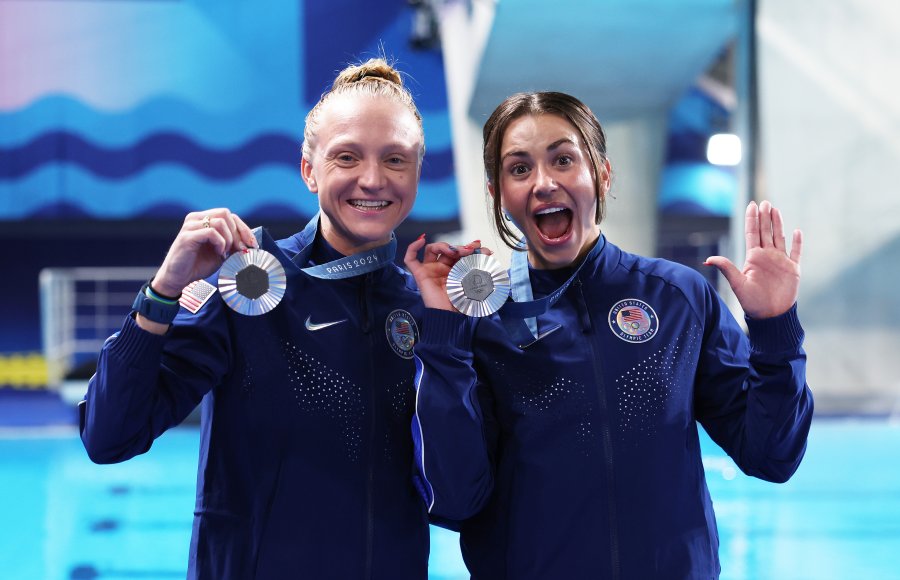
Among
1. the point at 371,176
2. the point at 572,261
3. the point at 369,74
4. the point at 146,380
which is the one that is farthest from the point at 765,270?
the point at 146,380

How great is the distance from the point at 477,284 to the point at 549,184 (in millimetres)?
269

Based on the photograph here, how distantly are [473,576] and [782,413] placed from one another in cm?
70

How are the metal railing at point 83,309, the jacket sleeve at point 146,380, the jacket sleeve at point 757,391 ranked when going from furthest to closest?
the metal railing at point 83,309
the jacket sleeve at point 757,391
the jacket sleeve at point 146,380

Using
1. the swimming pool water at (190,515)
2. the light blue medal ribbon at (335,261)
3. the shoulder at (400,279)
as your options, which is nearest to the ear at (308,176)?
the light blue medal ribbon at (335,261)

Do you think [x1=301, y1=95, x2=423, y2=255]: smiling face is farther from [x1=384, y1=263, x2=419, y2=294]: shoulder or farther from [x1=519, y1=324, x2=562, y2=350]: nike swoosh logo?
[x1=519, y1=324, x2=562, y2=350]: nike swoosh logo

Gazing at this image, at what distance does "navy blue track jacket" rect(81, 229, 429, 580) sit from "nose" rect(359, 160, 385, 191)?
0.73ft

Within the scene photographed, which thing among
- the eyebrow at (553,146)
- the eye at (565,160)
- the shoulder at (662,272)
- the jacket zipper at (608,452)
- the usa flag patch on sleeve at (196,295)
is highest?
the eyebrow at (553,146)

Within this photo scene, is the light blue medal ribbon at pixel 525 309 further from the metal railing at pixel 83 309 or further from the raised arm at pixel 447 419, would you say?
the metal railing at pixel 83 309

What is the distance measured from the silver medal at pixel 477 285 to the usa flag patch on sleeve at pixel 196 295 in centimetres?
46

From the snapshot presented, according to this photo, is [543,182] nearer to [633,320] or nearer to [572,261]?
[572,261]

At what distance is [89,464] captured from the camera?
645cm

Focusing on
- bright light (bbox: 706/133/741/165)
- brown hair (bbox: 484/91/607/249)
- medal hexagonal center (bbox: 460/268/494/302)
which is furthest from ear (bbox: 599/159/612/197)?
bright light (bbox: 706/133/741/165)

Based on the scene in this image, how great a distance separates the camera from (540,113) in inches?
69.0

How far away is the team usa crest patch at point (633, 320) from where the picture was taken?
1.70m
